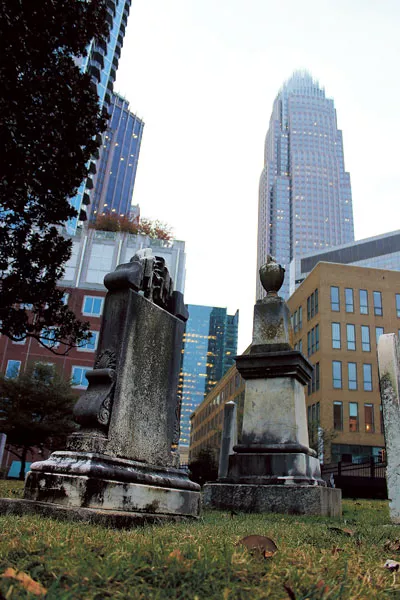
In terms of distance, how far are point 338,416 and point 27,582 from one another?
47293mm

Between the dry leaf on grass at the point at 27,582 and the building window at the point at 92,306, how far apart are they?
40.0 metres

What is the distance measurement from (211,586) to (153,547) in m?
0.63

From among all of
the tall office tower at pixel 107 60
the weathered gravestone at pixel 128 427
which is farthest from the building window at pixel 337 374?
the weathered gravestone at pixel 128 427

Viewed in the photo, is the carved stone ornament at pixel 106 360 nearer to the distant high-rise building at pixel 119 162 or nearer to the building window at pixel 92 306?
the building window at pixel 92 306

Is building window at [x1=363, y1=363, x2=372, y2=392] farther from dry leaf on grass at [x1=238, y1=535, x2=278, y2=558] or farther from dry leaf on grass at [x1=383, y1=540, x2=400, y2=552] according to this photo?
dry leaf on grass at [x1=238, y1=535, x2=278, y2=558]

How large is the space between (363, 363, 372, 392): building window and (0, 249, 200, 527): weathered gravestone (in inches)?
1778

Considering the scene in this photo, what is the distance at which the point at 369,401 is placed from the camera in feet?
151

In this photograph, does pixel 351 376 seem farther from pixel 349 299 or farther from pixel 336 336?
pixel 349 299

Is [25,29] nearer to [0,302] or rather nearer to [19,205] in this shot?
[19,205]

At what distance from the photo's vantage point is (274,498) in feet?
21.5

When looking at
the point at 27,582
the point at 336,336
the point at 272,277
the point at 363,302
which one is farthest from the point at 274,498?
the point at 363,302

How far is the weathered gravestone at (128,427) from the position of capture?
3.45 meters

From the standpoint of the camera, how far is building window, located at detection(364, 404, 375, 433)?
148ft

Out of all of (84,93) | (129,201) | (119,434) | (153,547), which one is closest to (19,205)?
(84,93)
